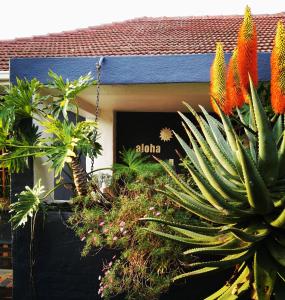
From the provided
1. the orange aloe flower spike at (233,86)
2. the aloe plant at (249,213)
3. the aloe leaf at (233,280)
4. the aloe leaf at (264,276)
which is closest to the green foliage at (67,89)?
the orange aloe flower spike at (233,86)

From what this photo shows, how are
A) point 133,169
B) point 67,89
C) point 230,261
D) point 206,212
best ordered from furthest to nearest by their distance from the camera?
point 133,169, point 67,89, point 206,212, point 230,261

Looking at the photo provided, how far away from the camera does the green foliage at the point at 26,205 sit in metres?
4.80

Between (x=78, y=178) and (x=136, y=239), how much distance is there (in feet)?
3.76

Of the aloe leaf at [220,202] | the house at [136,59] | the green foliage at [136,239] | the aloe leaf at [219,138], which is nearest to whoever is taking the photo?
the aloe leaf at [220,202]

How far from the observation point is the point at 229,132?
2.86m

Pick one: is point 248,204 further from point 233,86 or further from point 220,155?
point 233,86

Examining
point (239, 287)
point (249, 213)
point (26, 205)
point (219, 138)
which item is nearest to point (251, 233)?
point (249, 213)

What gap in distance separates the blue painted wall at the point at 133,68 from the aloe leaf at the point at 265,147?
2587 millimetres

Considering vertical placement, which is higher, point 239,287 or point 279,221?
point 279,221

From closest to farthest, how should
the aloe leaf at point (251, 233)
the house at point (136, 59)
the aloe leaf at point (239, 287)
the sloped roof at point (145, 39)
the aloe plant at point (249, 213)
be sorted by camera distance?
the aloe leaf at point (251, 233) < the aloe plant at point (249, 213) < the aloe leaf at point (239, 287) < the house at point (136, 59) < the sloped roof at point (145, 39)

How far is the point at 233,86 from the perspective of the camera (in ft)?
11.4

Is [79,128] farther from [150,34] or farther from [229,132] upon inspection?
[150,34]

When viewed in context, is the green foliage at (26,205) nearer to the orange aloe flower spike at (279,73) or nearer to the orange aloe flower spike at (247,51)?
the orange aloe flower spike at (247,51)

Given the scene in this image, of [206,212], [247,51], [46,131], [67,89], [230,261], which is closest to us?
[230,261]
